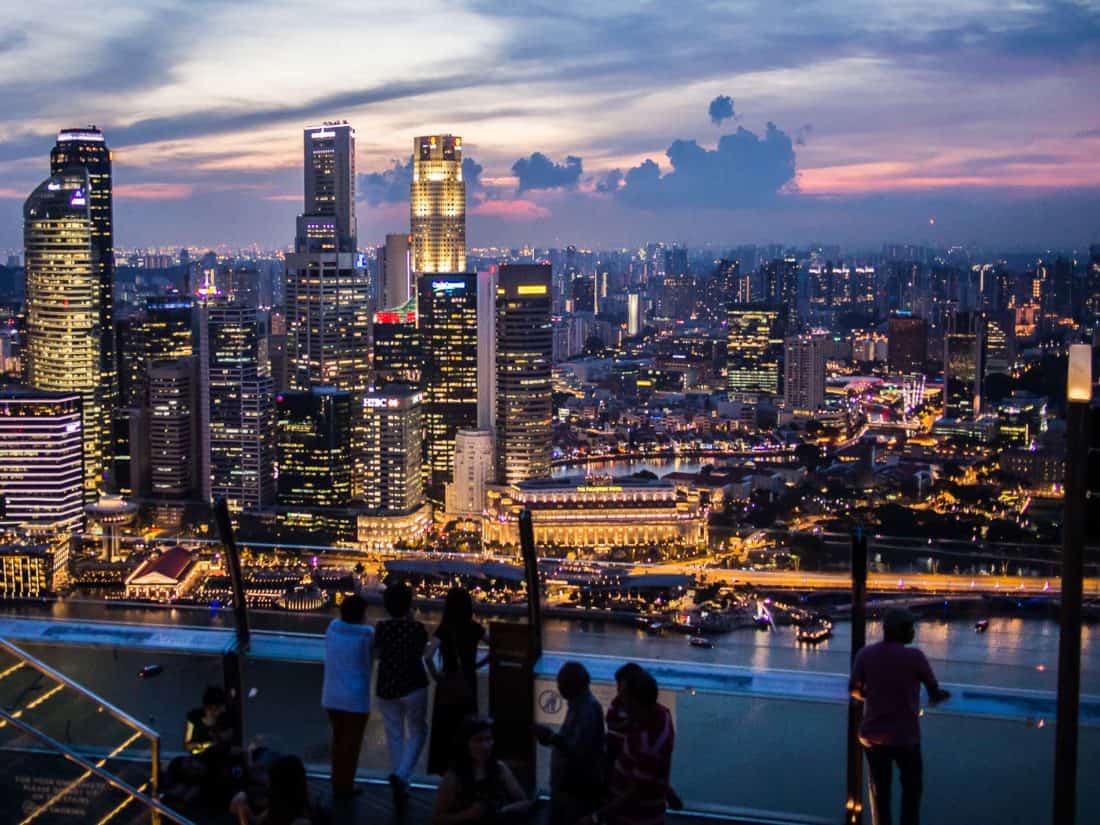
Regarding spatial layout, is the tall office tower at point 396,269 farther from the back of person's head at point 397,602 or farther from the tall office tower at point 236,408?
the back of person's head at point 397,602

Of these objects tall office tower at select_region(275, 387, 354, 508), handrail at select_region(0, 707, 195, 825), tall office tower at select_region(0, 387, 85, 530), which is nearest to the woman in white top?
handrail at select_region(0, 707, 195, 825)

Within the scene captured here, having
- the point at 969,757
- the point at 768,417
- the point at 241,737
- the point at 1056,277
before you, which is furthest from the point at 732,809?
the point at 1056,277

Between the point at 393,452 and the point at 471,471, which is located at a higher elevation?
the point at 393,452

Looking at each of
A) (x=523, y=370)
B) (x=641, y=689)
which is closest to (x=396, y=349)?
(x=523, y=370)

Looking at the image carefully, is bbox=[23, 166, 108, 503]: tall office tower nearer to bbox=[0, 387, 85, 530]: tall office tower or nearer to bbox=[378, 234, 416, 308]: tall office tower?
bbox=[0, 387, 85, 530]: tall office tower

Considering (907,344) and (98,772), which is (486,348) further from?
(98,772)

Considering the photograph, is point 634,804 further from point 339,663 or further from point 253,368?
point 253,368
